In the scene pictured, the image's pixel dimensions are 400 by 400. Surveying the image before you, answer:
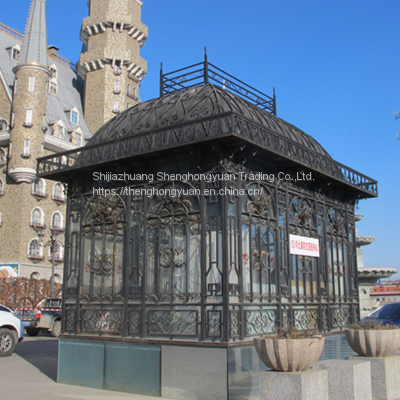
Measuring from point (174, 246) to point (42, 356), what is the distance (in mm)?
9753

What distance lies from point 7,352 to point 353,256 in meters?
12.1

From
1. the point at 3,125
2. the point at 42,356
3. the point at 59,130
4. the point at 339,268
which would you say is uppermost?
the point at 59,130

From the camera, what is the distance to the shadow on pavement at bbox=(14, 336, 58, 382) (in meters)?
13.2

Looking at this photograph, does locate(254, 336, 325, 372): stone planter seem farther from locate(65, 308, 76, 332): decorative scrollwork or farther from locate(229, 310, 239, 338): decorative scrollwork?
locate(65, 308, 76, 332): decorative scrollwork

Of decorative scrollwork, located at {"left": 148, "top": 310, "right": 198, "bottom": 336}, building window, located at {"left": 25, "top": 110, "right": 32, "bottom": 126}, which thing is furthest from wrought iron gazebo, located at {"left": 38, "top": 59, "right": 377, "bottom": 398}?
building window, located at {"left": 25, "top": 110, "right": 32, "bottom": 126}

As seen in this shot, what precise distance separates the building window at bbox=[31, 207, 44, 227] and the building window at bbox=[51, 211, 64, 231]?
127cm

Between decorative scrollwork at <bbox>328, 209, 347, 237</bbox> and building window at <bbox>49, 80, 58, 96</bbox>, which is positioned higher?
building window at <bbox>49, 80, 58, 96</bbox>

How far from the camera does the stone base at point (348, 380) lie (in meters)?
7.73

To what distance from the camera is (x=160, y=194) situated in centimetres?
1005

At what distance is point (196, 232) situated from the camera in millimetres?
9484

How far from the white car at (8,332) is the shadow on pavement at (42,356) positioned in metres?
0.53

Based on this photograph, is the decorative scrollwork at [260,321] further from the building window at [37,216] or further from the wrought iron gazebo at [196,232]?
the building window at [37,216]

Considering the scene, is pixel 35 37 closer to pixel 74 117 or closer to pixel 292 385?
pixel 74 117

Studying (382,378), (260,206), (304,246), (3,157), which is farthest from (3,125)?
(382,378)
